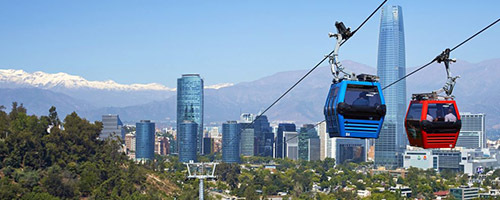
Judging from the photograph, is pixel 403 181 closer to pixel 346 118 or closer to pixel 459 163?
pixel 459 163

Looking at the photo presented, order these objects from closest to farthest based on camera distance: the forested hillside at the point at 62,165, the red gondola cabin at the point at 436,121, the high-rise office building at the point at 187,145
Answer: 1. the red gondola cabin at the point at 436,121
2. the forested hillside at the point at 62,165
3. the high-rise office building at the point at 187,145

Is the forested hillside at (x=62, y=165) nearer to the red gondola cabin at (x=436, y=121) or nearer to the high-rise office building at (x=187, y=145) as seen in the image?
the red gondola cabin at (x=436, y=121)

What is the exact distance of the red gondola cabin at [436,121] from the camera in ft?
51.1

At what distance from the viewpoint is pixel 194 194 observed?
7000cm

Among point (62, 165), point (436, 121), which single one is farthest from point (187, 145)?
point (436, 121)

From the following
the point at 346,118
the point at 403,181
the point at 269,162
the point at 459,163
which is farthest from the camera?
the point at 269,162

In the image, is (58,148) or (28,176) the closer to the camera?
(28,176)

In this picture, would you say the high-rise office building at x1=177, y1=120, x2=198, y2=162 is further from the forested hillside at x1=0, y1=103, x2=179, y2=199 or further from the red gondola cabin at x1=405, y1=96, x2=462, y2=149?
the red gondola cabin at x1=405, y1=96, x2=462, y2=149

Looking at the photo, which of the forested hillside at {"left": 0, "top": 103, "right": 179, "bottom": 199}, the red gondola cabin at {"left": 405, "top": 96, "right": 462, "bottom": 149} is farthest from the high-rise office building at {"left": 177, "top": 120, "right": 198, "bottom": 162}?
the red gondola cabin at {"left": 405, "top": 96, "right": 462, "bottom": 149}

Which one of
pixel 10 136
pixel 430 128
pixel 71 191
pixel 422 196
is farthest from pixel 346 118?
pixel 422 196

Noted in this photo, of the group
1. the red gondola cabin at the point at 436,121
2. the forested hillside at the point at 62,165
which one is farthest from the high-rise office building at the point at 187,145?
the red gondola cabin at the point at 436,121

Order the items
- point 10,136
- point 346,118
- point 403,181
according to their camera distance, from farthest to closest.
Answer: point 403,181, point 10,136, point 346,118

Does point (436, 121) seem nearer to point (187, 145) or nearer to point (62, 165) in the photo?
point (62, 165)

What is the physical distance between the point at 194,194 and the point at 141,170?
215 inches
